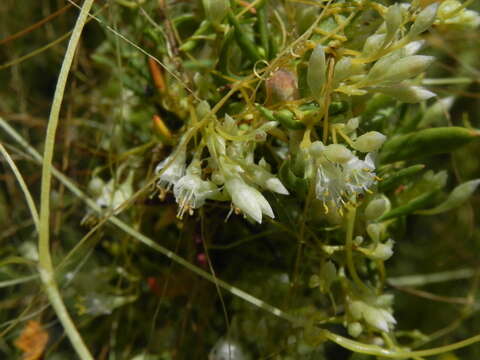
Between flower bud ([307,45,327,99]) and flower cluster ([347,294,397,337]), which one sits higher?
flower bud ([307,45,327,99])

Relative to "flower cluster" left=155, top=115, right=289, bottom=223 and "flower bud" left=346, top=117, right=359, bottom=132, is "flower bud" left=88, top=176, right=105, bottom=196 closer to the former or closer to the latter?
"flower cluster" left=155, top=115, right=289, bottom=223

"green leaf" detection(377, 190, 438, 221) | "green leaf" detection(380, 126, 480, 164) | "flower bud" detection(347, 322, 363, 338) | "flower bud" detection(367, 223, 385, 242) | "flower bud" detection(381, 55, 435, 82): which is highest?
"flower bud" detection(381, 55, 435, 82)

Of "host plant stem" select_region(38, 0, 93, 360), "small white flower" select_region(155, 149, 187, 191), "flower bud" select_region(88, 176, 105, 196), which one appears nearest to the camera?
"host plant stem" select_region(38, 0, 93, 360)

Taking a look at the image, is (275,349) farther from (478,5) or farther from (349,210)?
(478,5)

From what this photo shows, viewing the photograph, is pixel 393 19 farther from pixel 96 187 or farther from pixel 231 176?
pixel 96 187

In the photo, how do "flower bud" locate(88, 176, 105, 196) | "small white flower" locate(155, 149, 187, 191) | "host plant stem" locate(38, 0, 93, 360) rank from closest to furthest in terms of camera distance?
"host plant stem" locate(38, 0, 93, 360)
"small white flower" locate(155, 149, 187, 191)
"flower bud" locate(88, 176, 105, 196)

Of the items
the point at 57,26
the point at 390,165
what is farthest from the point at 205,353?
the point at 57,26

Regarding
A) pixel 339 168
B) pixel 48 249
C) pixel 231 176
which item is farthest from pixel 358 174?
pixel 48 249

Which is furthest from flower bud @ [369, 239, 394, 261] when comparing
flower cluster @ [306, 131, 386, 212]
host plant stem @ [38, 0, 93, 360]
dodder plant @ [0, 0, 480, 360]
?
host plant stem @ [38, 0, 93, 360]
